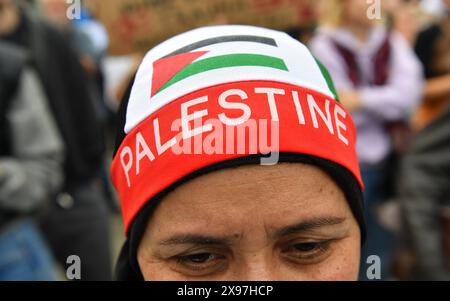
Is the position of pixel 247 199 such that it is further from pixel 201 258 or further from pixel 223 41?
pixel 223 41

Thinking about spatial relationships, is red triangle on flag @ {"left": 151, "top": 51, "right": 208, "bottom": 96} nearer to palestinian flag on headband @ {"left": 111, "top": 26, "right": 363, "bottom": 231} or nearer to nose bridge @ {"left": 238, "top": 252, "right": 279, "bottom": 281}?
palestinian flag on headband @ {"left": 111, "top": 26, "right": 363, "bottom": 231}

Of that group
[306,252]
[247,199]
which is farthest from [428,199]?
[247,199]

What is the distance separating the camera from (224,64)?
1.32m

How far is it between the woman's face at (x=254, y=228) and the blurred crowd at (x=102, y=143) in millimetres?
1445

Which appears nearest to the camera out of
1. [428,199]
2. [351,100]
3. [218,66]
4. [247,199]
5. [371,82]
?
[247,199]

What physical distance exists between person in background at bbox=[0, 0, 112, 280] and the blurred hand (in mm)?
1246

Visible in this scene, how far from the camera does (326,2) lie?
12.5ft

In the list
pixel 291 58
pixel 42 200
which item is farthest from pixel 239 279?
pixel 42 200

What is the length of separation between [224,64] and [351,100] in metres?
2.18

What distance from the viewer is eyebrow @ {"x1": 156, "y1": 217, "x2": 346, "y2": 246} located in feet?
4.04

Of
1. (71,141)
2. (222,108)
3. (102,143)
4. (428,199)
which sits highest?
(102,143)

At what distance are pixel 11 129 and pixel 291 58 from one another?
5.55ft

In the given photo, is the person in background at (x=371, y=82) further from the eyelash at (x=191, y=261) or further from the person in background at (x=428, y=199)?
the eyelash at (x=191, y=261)

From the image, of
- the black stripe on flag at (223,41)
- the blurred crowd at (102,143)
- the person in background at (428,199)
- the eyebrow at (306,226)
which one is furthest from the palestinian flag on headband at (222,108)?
the person in background at (428,199)
